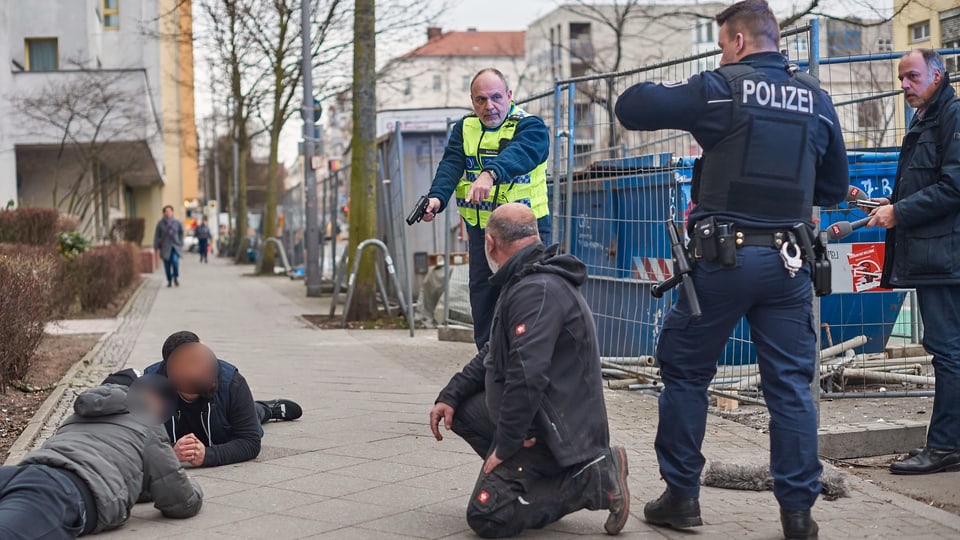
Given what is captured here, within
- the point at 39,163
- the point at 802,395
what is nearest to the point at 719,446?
the point at 802,395

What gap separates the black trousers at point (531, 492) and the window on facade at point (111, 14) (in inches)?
1594

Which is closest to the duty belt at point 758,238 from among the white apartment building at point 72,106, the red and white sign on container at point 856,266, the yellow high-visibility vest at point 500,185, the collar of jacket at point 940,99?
the collar of jacket at point 940,99

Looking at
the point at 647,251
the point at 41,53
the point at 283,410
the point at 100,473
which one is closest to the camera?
the point at 100,473

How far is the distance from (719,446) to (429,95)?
12338cm

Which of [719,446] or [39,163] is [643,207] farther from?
[39,163]

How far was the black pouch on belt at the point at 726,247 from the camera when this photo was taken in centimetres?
422

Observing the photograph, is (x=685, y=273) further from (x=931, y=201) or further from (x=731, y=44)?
(x=931, y=201)

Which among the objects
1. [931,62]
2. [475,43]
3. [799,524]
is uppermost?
[475,43]

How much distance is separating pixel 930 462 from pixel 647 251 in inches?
130

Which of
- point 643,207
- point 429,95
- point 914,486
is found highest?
point 429,95

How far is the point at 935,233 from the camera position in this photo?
568cm

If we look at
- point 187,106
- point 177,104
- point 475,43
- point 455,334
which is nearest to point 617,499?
point 455,334

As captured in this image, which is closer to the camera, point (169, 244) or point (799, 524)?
point (799, 524)

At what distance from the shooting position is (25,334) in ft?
26.7
